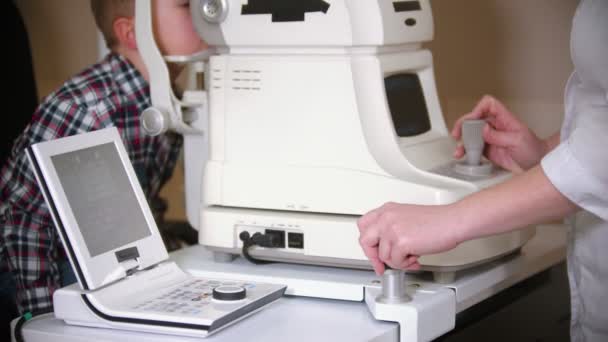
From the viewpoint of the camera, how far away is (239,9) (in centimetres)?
127

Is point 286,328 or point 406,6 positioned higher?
point 406,6

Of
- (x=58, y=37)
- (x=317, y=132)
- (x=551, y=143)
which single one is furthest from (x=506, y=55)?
(x=58, y=37)

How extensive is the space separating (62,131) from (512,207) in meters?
0.85

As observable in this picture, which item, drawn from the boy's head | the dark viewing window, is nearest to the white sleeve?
the dark viewing window

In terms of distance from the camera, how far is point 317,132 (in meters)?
1.24

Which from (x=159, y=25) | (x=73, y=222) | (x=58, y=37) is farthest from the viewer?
(x=58, y=37)

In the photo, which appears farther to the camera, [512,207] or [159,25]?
[159,25]

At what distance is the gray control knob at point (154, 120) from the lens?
1358 mm

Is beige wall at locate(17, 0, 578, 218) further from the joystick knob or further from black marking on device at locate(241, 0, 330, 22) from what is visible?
black marking on device at locate(241, 0, 330, 22)

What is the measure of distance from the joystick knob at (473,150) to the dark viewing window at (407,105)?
0.08m

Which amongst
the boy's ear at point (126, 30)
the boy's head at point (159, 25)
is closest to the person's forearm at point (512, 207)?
the boy's head at point (159, 25)

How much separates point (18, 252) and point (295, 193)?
547mm

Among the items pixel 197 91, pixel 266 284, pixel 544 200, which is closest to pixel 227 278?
pixel 266 284

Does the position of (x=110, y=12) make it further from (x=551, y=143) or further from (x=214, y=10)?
(x=551, y=143)
